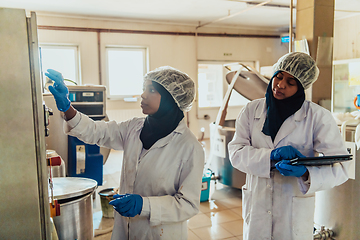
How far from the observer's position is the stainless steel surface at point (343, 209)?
217 cm

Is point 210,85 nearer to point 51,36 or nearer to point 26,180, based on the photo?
point 51,36

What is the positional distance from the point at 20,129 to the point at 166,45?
6.41 m

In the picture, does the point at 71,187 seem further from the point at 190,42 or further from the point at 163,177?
the point at 190,42

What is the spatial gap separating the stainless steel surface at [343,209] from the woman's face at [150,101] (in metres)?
1.66

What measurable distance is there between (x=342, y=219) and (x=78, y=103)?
117 inches

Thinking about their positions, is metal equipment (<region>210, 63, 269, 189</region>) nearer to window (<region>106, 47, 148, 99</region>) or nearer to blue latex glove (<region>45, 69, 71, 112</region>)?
blue latex glove (<region>45, 69, 71, 112</region>)

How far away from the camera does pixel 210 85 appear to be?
7.78 m

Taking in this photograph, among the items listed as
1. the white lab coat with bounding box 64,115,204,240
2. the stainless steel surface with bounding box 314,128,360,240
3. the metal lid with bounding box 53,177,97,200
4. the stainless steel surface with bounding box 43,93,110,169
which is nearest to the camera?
the white lab coat with bounding box 64,115,204,240

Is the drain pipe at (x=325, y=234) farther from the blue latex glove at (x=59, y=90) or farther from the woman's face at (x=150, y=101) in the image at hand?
the blue latex glove at (x=59, y=90)

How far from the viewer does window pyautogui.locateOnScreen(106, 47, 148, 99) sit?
6559mm

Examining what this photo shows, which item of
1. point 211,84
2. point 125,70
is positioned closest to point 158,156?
point 125,70

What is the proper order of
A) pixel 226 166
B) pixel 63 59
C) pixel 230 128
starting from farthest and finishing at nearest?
pixel 63 59, pixel 226 166, pixel 230 128

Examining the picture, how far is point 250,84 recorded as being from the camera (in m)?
3.56

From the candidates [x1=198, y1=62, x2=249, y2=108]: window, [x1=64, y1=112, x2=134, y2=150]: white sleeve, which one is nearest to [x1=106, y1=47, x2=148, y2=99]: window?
[x1=198, y1=62, x2=249, y2=108]: window
